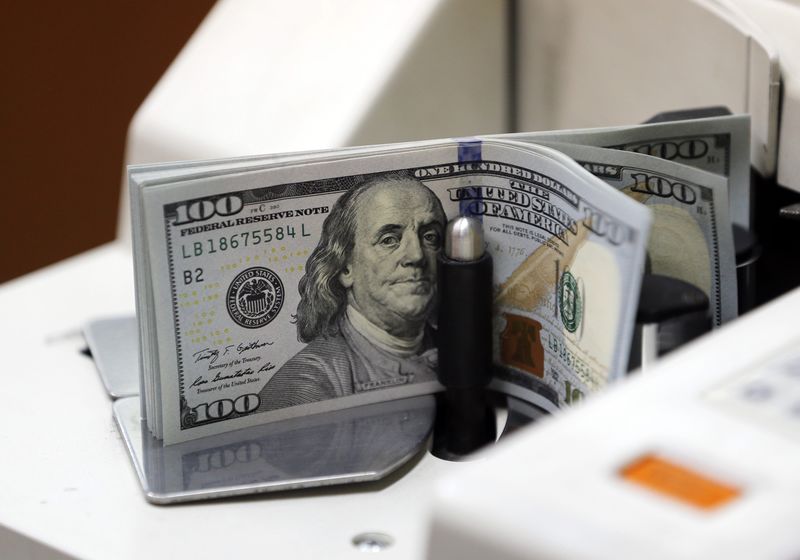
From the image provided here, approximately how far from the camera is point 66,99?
4.83 ft

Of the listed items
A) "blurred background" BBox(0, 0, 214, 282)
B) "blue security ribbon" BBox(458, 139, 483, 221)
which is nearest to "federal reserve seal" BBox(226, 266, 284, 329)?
"blue security ribbon" BBox(458, 139, 483, 221)

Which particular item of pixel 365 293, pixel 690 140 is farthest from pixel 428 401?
pixel 690 140

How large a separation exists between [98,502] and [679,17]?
18.9 inches

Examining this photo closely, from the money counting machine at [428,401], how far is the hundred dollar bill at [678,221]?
0.04 m

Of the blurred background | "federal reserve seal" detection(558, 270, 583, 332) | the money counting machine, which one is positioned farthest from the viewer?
the blurred background

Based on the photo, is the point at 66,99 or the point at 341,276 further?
the point at 66,99

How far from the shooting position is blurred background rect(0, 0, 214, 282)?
56.4 inches

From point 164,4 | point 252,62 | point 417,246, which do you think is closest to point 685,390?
point 417,246

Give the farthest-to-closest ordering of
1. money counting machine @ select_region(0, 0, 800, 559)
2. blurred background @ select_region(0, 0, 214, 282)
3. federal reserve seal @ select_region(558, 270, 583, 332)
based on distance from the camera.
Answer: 1. blurred background @ select_region(0, 0, 214, 282)
2. federal reserve seal @ select_region(558, 270, 583, 332)
3. money counting machine @ select_region(0, 0, 800, 559)

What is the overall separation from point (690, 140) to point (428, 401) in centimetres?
21

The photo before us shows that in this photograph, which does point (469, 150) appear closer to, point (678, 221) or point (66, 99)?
point (678, 221)

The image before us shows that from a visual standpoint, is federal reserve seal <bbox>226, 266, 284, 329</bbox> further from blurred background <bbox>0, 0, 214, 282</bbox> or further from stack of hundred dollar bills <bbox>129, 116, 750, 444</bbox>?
blurred background <bbox>0, 0, 214, 282</bbox>

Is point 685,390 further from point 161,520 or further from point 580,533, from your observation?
point 161,520

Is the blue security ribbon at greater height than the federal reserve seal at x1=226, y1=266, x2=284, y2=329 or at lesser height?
greater
